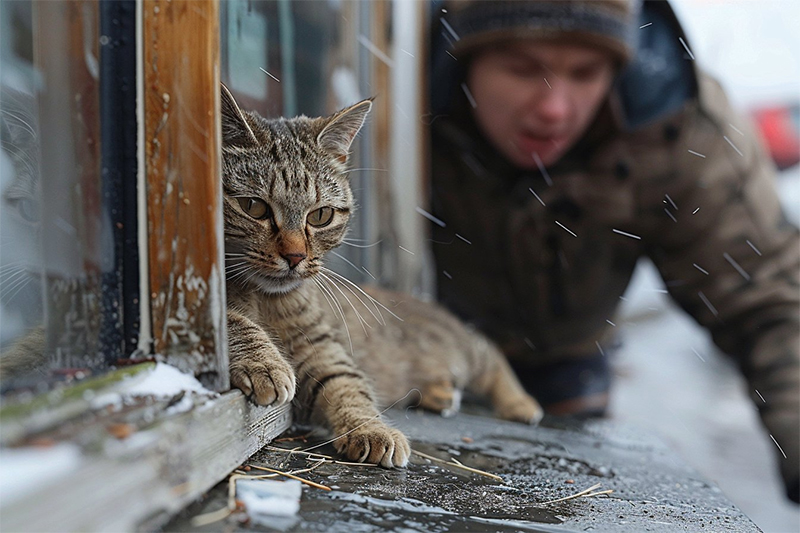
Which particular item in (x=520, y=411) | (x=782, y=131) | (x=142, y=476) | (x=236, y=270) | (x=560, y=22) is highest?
(x=782, y=131)

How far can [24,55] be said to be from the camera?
1.04m

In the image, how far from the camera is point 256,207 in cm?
136

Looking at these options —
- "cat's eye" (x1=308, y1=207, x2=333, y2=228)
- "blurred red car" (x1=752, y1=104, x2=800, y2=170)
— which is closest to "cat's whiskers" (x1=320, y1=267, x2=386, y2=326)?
"cat's eye" (x1=308, y1=207, x2=333, y2=228)

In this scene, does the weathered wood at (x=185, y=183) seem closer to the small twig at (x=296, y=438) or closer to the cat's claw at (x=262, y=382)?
the cat's claw at (x=262, y=382)

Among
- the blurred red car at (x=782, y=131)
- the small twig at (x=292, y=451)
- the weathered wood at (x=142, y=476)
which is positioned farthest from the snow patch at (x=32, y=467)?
the blurred red car at (x=782, y=131)

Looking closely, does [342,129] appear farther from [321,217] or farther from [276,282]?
[276,282]

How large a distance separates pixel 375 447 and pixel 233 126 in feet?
2.53

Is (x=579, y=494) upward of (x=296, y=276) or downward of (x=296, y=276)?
downward

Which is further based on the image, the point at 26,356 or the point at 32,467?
the point at 26,356

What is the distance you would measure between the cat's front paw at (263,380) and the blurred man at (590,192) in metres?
1.94

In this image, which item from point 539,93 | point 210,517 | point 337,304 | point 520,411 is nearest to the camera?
point 210,517

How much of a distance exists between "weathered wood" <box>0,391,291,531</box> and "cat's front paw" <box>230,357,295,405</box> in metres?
0.06

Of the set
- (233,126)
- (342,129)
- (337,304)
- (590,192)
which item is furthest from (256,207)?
(590,192)

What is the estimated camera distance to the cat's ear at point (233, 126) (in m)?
1.28
